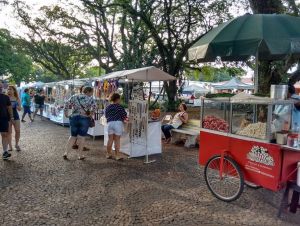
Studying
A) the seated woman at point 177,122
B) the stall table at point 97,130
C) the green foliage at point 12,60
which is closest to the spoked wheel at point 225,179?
the seated woman at point 177,122

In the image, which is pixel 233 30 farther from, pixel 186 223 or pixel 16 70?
pixel 16 70

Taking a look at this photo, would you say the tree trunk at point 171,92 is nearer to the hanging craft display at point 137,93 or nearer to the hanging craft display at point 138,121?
the hanging craft display at point 137,93

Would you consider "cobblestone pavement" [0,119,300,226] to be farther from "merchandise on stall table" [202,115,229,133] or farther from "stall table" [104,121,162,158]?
"merchandise on stall table" [202,115,229,133]

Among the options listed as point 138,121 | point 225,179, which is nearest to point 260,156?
point 225,179

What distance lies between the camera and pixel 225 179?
16.3 ft

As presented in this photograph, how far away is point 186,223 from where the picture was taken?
13.1 feet

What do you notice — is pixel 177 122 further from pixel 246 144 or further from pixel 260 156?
pixel 260 156

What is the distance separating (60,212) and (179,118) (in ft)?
19.5

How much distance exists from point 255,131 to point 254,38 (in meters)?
1.57

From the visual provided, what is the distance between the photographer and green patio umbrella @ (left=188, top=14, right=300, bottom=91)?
192 inches

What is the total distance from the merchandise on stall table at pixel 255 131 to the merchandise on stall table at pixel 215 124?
31cm

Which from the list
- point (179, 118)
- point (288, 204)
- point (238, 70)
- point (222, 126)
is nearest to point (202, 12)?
point (238, 70)

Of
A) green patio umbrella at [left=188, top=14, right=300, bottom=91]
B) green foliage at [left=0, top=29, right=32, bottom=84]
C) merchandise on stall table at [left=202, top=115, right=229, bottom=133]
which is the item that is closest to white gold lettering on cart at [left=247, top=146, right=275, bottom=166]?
merchandise on stall table at [left=202, top=115, right=229, bottom=133]

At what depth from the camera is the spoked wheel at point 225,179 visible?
460 cm
